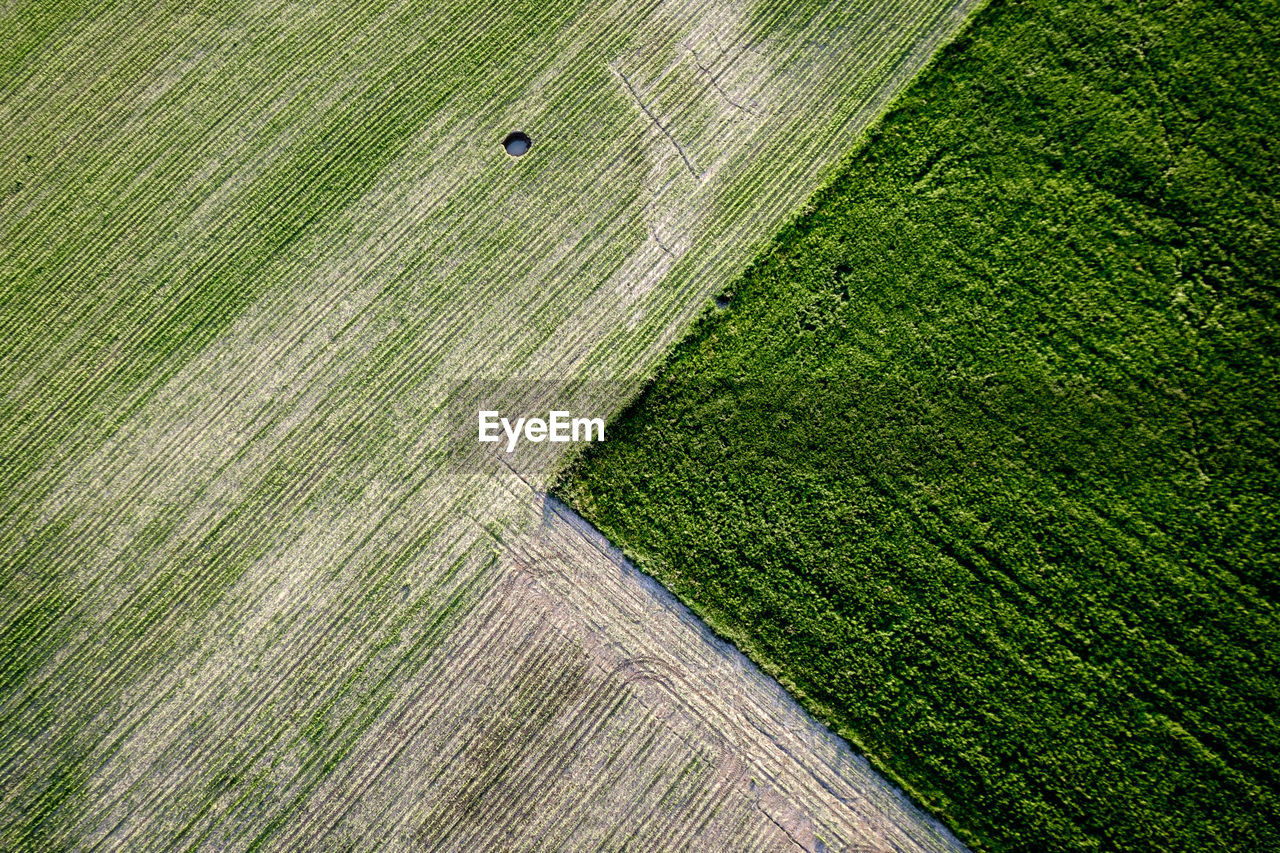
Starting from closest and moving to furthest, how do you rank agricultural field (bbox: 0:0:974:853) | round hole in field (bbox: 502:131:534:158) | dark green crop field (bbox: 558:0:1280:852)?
1. dark green crop field (bbox: 558:0:1280:852)
2. agricultural field (bbox: 0:0:974:853)
3. round hole in field (bbox: 502:131:534:158)

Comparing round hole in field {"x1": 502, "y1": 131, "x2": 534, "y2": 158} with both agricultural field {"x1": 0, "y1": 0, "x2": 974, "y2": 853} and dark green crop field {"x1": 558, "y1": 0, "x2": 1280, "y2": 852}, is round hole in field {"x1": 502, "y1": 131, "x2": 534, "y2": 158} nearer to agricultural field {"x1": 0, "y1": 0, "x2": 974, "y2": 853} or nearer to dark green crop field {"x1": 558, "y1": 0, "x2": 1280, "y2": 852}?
agricultural field {"x1": 0, "y1": 0, "x2": 974, "y2": 853}

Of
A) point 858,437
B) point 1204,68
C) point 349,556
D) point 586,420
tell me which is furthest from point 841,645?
point 1204,68

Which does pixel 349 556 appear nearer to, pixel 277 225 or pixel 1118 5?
pixel 277 225

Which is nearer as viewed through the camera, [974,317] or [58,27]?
[974,317]

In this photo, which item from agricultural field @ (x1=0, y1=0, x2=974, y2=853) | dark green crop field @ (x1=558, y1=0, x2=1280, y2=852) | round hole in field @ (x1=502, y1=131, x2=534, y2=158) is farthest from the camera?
round hole in field @ (x1=502, y1=131, x2=534, y2=158)

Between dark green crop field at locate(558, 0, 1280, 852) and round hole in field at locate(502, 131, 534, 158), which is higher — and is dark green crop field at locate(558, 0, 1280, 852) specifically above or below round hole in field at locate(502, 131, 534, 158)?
below

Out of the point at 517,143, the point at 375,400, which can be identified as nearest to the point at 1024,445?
the point at 517,143

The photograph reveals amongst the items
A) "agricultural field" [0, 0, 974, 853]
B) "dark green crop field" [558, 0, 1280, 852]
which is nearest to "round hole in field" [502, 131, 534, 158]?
"agricultural field" [0, 0, 974, 853]

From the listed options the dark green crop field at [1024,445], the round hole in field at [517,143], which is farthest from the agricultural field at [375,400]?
the dark green crop field at [1024,445]

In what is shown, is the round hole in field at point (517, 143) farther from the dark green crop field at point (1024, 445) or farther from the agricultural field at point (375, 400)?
the dark green crop field at point (1024, 445)
